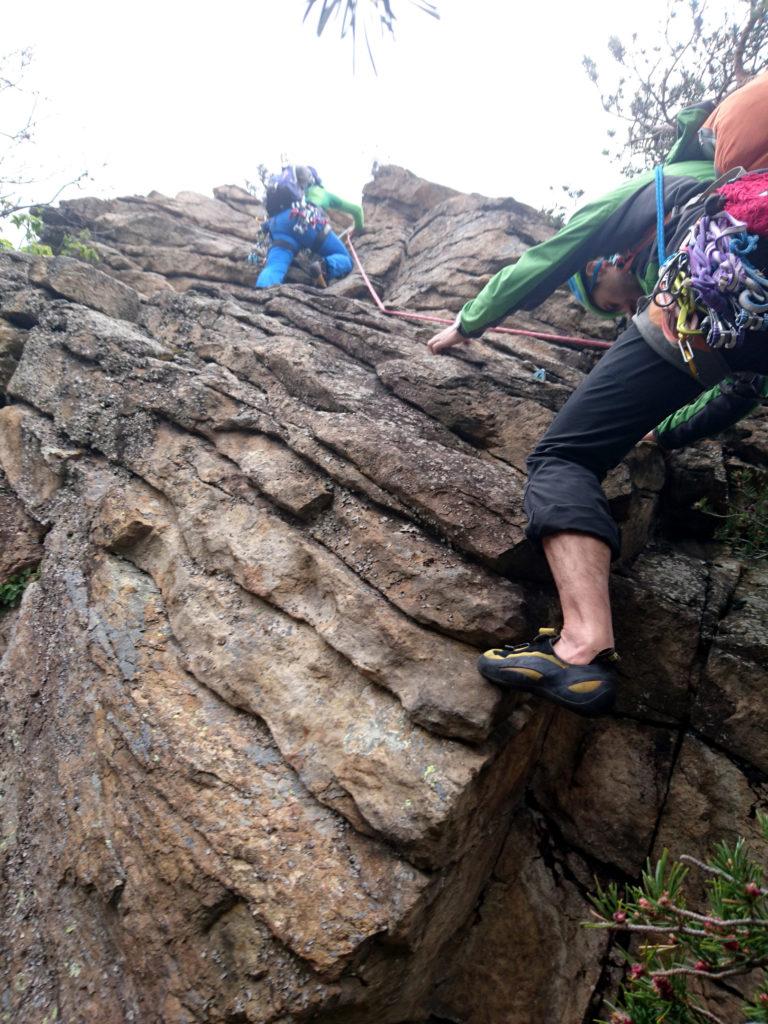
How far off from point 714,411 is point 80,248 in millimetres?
7902

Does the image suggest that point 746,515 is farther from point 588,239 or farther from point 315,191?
point 315,191

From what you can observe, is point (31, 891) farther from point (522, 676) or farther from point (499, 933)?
point (522, 676)

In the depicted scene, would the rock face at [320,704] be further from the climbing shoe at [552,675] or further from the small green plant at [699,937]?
the small green plant at [699,937]

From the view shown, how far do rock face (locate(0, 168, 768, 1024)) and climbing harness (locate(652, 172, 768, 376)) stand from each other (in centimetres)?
128

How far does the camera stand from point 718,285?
103 inches

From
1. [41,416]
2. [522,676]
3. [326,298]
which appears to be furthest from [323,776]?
[326,298]

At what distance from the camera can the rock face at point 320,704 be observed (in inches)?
108

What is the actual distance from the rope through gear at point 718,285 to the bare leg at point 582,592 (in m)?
1.07

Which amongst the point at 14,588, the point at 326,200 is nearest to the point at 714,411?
the point at 14,588

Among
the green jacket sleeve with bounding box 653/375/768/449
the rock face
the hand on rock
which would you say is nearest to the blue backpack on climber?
the rock face

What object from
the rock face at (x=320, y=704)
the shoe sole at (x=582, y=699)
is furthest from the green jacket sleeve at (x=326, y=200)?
the shoe sole at (x=582, y=699)

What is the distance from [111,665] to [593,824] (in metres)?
3.14

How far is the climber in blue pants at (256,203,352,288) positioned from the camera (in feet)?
26.5

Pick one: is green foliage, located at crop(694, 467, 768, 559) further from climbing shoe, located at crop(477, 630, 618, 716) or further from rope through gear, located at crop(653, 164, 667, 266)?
climbing shoe, located at crop(477, 630, 618, 716)
